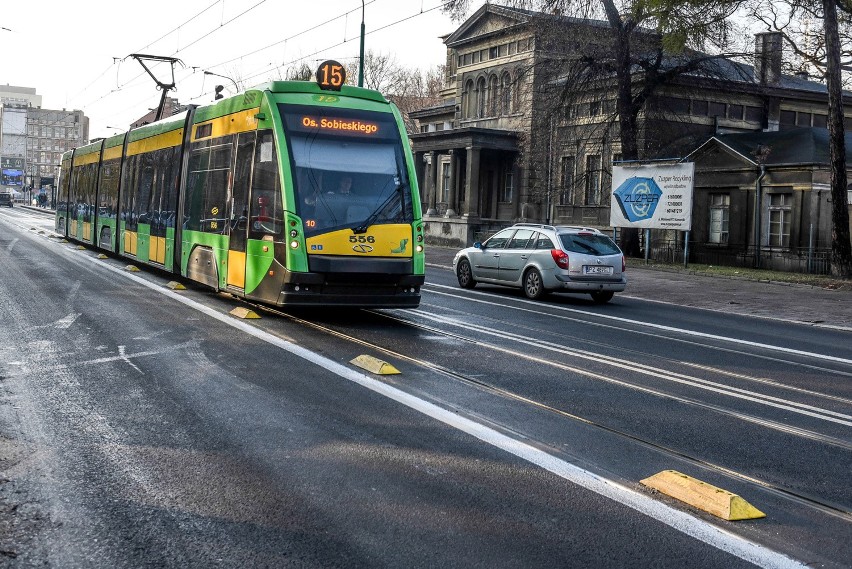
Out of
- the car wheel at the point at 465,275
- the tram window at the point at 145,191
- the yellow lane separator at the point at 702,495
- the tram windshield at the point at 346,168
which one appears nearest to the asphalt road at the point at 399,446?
the yellow lane separator at the point at 702,495

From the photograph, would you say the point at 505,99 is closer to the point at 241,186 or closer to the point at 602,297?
the point at 602,297

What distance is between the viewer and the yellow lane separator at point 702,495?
5.17 m

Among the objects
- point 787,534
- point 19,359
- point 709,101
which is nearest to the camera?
point 787,534

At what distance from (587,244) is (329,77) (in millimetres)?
8205

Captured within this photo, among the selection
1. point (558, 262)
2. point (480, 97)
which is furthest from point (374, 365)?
point (480, 97)

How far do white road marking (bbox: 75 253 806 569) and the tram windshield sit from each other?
3.34m

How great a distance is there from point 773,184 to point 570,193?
1390cm

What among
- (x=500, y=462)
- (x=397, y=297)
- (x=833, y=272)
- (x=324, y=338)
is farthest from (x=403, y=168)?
(x=833, y=272)

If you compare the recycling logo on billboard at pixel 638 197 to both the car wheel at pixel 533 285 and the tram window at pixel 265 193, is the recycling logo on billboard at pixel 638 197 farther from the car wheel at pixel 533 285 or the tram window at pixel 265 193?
the tram window at pixel 265 193

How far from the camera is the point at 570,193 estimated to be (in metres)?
49.7

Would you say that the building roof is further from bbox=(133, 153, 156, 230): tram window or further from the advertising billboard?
bbox=(133, 153, 156, 230): tram window

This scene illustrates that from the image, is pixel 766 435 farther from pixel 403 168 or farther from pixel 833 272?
pixel 833 272

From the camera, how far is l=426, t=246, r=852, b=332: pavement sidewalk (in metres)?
20.0

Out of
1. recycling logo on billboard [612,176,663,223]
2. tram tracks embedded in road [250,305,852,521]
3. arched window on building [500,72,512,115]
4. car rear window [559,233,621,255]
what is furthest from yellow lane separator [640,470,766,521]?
arched window on building [500,72,512,115]
